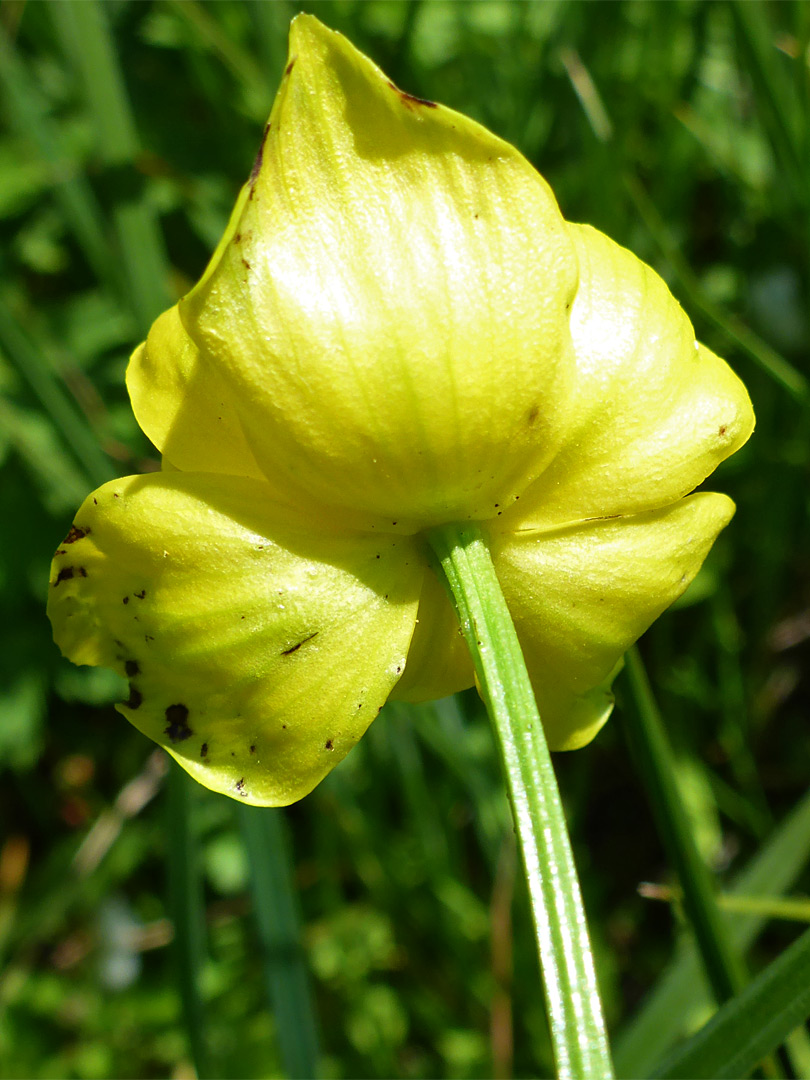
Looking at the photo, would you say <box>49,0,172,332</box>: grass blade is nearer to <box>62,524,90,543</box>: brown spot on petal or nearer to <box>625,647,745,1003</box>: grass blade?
<box>62,524,90,543</box>: brown spot on petal

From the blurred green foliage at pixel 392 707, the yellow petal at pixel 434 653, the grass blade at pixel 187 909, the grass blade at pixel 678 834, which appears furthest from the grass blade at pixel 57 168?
the grass blade at pixel 678 834

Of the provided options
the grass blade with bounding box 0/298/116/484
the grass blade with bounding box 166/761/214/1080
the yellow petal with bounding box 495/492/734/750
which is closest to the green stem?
the yellow petal with bounding box 495/492/734/750

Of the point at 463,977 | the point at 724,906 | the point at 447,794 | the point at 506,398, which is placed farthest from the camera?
the point at 447,794

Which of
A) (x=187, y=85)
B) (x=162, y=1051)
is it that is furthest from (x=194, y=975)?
(x=187, y=85)

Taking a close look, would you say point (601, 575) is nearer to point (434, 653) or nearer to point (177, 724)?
point (434, 653)

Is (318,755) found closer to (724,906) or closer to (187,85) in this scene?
(724,906)

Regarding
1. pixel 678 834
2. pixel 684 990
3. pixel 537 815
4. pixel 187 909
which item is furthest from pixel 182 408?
pixel 684 990
